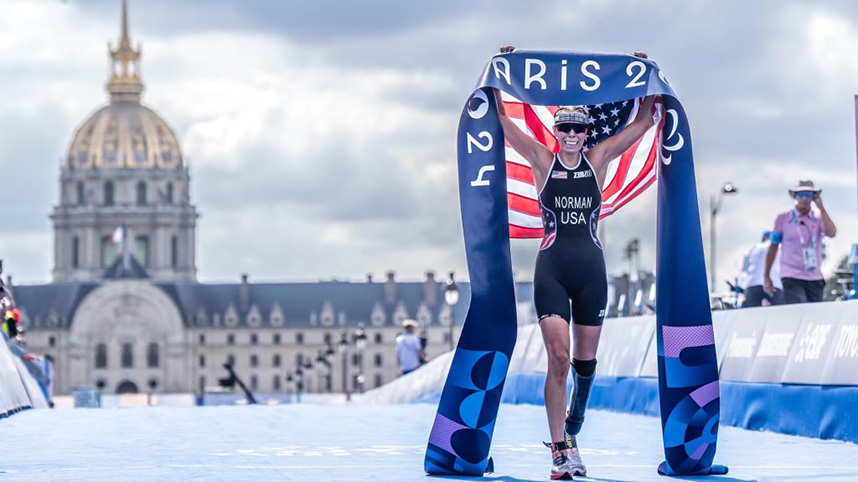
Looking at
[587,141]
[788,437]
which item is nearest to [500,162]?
[587,141]

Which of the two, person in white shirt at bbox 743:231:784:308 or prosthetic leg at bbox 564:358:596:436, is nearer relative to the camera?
prosthetic leg at bbox 564:358:596:436

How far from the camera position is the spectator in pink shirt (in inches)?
696

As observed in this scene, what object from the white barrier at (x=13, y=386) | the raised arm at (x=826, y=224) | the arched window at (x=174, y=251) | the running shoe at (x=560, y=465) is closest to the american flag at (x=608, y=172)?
the running shoe at (x=560, y=465)

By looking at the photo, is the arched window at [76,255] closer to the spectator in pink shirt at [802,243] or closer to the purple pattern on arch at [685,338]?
the spectator in pink shirt at [802,243]

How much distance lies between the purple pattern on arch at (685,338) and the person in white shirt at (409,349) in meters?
17.3

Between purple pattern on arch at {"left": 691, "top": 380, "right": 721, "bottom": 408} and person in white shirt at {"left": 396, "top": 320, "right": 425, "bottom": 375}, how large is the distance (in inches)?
683

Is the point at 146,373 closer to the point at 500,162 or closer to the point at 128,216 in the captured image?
the point at 128,216

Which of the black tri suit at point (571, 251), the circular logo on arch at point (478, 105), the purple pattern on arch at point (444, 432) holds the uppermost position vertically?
the circular logo on arch at point (478, 105)

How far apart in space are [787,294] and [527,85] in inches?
281

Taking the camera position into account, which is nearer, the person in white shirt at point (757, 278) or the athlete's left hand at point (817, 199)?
the athlete's left hand at point (817, 199)

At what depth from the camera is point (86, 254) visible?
19838 centimetres

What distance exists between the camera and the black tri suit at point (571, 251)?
1122cm

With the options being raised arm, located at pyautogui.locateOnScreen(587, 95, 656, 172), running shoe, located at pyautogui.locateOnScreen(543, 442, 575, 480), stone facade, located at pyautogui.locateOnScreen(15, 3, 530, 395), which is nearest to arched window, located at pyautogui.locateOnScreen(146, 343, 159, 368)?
stone facade, located at pyautogui.locateOnScreen(15, 3, 530, 395)

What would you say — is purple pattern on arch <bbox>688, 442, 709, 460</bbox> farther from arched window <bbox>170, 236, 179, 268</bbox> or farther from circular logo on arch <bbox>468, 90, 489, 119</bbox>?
arched window <bbox>170, 236, 179, 268</bbox>
